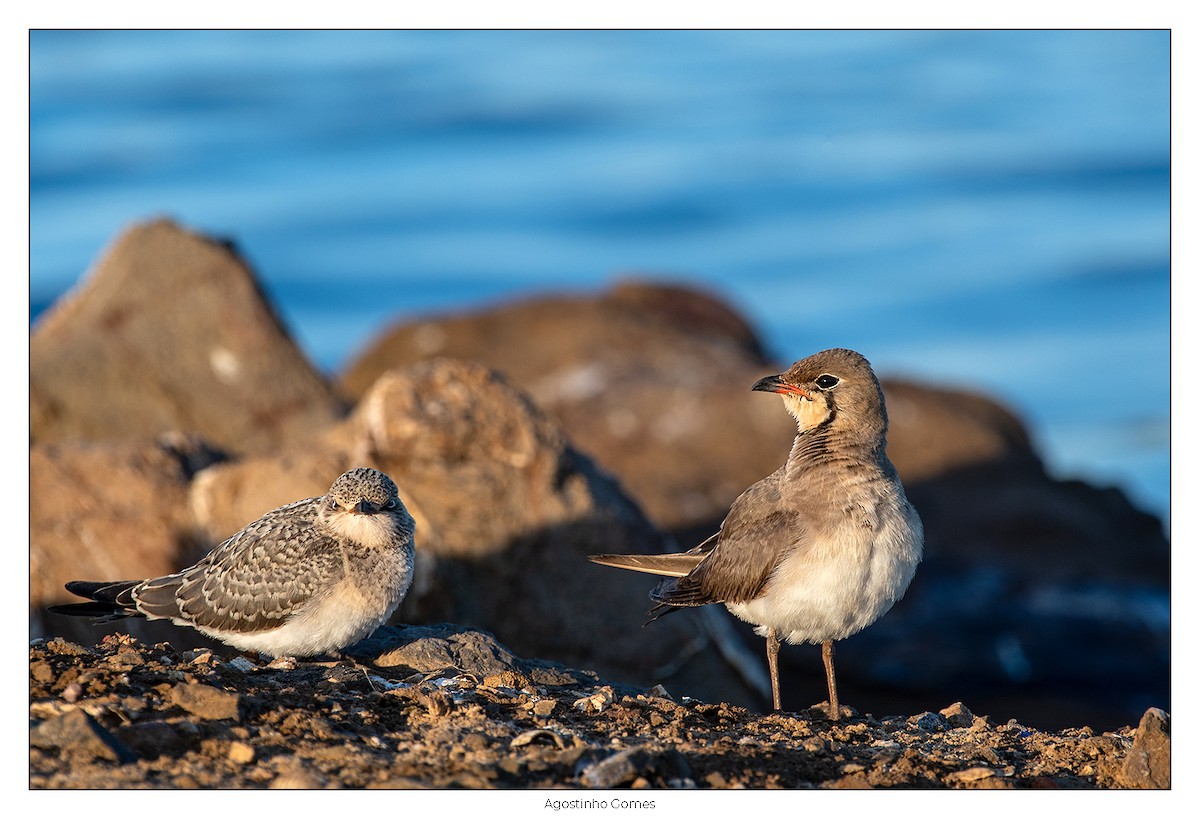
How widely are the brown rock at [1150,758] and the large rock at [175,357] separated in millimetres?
10340

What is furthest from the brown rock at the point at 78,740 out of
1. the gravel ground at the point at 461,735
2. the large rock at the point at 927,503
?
the large rock at the point at 927,503

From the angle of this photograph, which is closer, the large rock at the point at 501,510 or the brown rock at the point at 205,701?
the brown rock at the point at 205,701

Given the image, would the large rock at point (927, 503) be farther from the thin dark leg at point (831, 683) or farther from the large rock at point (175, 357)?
the large rock at point (175, 357)

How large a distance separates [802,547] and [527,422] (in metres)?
3.76

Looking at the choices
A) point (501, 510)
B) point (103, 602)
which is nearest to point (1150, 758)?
point (501, 510)

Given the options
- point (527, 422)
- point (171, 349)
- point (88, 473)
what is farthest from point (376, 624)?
point (171, 349)

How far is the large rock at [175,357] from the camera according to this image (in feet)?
53.8

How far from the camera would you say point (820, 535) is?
372 inches

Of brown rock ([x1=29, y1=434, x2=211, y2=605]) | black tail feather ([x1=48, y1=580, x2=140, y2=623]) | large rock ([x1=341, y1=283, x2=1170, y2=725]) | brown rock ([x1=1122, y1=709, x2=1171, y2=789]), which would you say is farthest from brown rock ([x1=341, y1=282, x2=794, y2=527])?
brown rock ([x1=1122, y1=709, x2=1171, y2=789])

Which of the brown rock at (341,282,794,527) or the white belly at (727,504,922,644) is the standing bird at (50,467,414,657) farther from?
the brown rock at (341,282,794,527)

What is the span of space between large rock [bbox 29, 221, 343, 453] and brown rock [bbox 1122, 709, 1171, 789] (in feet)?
33.9

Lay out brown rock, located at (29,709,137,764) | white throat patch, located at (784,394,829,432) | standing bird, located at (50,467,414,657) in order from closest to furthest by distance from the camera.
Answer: brown rock, located at (29,709,137,764), standing bird, located at (50,467,414,657), white throat patch, located at (784,394,829,432)

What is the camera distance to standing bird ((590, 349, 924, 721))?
9.38 metres

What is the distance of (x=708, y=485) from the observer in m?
18.7
